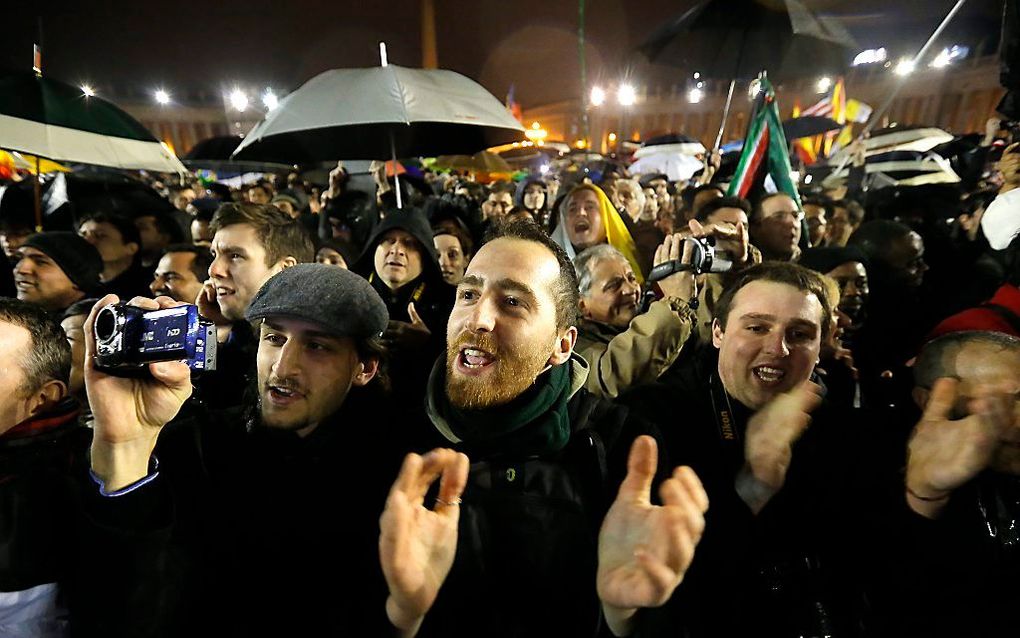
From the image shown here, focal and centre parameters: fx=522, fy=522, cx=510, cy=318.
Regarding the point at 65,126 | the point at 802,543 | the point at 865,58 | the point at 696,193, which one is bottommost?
the point at 802,543

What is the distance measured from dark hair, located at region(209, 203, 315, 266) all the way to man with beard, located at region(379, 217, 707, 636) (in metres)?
1.60

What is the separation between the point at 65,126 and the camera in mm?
4035

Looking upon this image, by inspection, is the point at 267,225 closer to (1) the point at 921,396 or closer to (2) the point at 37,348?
(2) the point at 37,348

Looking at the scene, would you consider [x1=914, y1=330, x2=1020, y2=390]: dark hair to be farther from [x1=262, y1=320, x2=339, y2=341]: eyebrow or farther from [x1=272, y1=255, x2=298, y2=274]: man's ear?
[x1=272, y1=255, x2=298, y2=274]: man's ear

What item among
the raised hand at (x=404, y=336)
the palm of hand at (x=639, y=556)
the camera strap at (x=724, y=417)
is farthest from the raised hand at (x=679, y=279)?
the palm of hand at (x=639, y=556)

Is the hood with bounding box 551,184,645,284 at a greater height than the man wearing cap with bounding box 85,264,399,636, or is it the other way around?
the hood with bounding box 551,184,645,284

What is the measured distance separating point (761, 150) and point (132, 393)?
5.47m

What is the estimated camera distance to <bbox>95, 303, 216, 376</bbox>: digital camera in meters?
1.45

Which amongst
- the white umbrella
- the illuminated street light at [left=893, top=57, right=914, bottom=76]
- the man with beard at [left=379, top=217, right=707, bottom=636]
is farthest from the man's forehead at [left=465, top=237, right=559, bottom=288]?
the illuminated street light at [left=893, top=57, right=914, bottom=76]

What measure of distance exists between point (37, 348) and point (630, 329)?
8.21ft

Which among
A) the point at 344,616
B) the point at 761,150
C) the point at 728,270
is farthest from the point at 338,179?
the point at 344,616

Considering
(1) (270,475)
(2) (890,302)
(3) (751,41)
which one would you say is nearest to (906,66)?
(3) (751,41)

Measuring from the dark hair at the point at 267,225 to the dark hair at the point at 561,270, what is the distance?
60.0 inches

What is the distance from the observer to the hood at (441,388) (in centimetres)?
185
